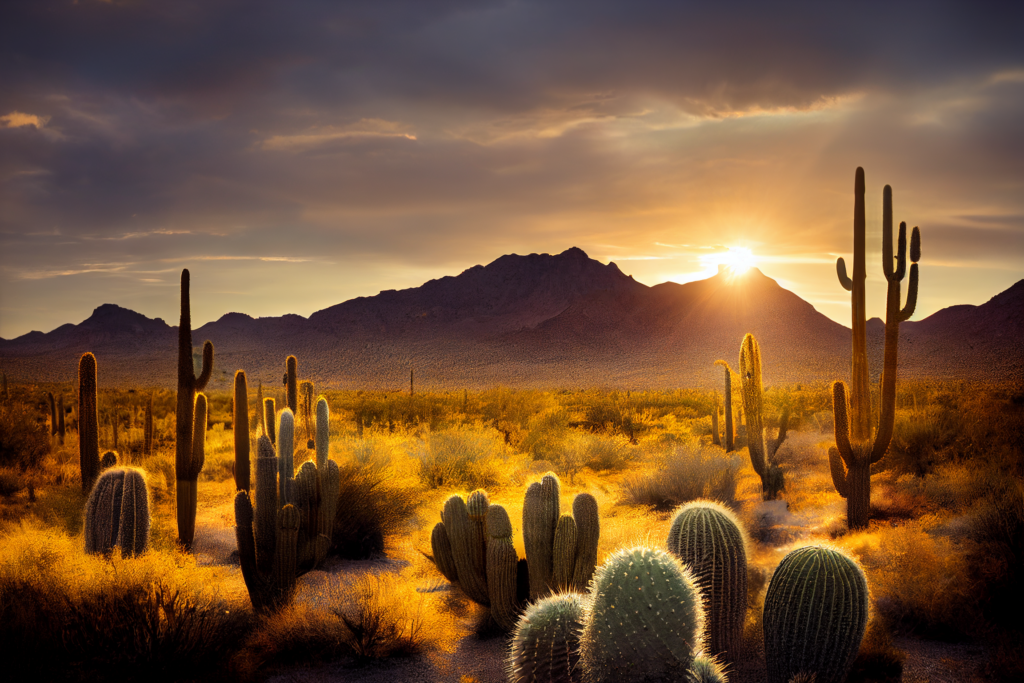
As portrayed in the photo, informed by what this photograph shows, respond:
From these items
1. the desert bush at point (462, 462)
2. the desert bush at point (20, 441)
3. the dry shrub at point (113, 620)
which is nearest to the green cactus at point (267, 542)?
the dry shrub at point (113, 620)

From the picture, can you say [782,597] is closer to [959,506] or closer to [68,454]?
[959,506]

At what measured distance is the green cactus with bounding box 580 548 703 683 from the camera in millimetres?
3662

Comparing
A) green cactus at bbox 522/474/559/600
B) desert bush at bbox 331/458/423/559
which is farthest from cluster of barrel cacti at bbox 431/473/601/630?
desert bush at bbox 331/458/423/559

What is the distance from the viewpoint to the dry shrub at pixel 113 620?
5.22 meters

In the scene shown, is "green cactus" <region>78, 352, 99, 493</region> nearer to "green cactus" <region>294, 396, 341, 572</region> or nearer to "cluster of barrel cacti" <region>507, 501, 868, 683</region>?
"green cactus" <region>294, 396, 341, 572</region>

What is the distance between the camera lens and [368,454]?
44.3 feet

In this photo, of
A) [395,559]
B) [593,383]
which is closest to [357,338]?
[593,383]

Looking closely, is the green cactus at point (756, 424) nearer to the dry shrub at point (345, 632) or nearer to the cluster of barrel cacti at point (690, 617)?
the cluster of barrel cacti at point (690, 617)

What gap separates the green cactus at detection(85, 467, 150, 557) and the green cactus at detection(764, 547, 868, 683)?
667 centimetres

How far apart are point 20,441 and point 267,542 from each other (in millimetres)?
11262

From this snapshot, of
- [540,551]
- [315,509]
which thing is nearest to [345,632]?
[540,551]

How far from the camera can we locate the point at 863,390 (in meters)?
10.5

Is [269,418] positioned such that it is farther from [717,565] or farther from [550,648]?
[550,648]

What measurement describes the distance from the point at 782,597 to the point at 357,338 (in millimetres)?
98919
